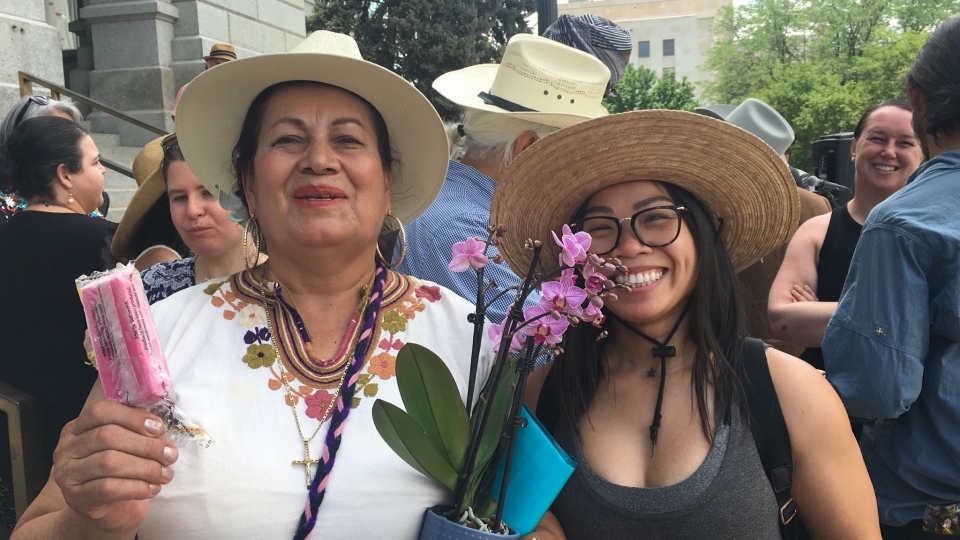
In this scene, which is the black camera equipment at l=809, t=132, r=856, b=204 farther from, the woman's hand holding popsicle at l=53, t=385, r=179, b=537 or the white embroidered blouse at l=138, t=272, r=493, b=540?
the woman's hand holding popsicle at l=53, t=385, r=179, b=537

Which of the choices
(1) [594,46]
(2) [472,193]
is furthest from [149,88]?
(2) [472,193]

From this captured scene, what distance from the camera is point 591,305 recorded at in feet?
4.75

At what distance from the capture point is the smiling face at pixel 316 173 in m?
1.91

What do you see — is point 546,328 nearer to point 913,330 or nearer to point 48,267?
point 913,330

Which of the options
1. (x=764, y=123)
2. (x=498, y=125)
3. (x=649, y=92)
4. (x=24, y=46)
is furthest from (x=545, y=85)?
(x=649, y=92)

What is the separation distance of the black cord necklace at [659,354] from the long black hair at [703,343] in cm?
6

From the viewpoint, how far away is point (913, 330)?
2.13m

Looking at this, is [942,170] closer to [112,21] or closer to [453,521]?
[453,521]

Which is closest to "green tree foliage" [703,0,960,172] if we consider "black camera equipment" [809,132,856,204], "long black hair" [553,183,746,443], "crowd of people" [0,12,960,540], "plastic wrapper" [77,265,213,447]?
"black camera equipment" [809,132,856,204]

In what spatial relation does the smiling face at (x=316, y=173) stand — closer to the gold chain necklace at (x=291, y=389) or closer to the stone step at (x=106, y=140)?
the gold chain necklace at (x=291, y=389)

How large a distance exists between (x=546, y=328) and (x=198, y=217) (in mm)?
1946

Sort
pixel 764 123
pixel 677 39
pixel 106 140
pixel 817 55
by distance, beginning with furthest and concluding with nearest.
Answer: pixel 677 39, pixel 817 55, pixel 106 140, pixel 764 123

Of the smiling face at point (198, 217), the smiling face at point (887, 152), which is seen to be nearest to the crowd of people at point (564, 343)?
the smiling face at point (198, 217)

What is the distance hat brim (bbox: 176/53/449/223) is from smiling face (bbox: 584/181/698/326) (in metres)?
0.54
